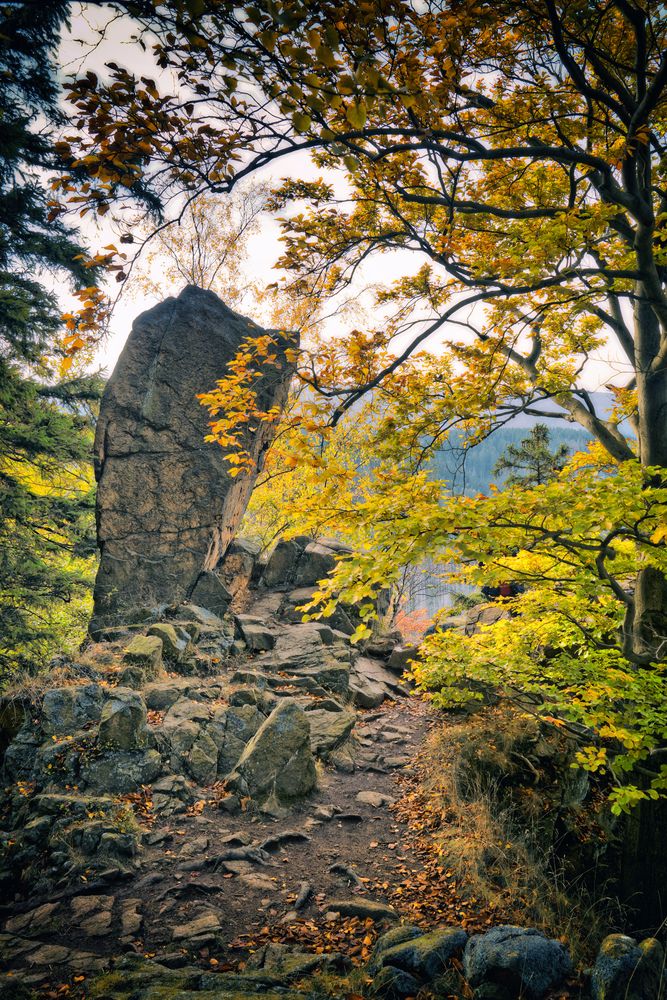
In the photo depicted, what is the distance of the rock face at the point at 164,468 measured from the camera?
1061 cm

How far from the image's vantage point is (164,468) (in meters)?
11.0

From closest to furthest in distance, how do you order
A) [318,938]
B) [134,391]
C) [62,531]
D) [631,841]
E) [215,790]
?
[318,938]
[631,841]
[215,790]
[62,531]
[134,391]

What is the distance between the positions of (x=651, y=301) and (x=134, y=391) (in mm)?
9914

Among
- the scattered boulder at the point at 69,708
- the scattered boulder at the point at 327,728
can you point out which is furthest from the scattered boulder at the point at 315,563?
the scattered boulder at the point at 69,708

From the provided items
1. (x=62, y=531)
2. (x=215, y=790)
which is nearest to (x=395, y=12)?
(x=215, y=790)

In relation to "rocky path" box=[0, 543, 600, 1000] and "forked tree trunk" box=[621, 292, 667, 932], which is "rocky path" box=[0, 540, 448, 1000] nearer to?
"rocky path" box=[0, 543, 600, 1000]

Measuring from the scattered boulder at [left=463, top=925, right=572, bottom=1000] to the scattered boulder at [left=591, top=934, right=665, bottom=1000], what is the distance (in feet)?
0.80

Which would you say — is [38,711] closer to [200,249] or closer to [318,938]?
[318,938]

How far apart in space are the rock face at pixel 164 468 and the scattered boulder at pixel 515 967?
8.51 meters

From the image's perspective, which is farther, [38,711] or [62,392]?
[62,392]

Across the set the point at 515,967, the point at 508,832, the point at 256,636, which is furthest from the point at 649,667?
the point at 256,636

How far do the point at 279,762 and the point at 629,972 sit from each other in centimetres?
418

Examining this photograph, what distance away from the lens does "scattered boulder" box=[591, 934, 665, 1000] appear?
312 cm

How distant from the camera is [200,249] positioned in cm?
1848
